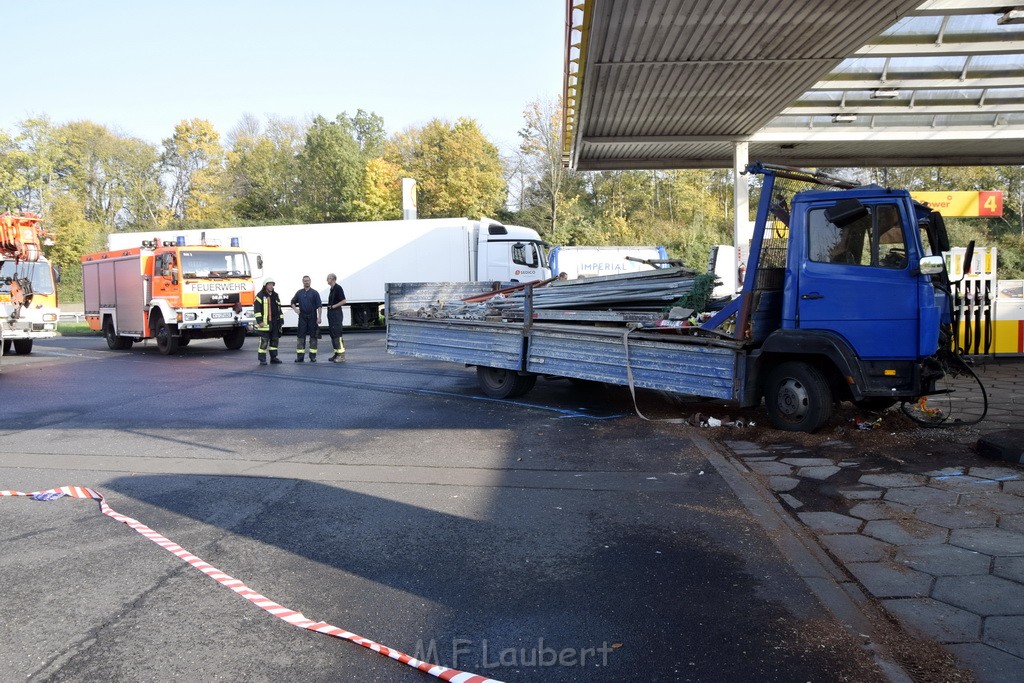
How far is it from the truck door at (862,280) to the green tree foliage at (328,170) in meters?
48.3

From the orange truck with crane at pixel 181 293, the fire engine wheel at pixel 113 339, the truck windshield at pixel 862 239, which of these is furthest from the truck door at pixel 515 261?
the truck windshield at pixel 862 239

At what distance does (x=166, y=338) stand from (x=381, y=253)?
8.82 m

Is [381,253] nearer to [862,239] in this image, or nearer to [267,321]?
[267,321]

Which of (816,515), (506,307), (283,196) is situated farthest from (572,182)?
(816,515)

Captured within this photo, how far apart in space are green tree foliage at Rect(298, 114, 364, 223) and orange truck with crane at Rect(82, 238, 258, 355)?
33.9 metres

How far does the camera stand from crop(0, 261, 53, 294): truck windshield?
58.1ft

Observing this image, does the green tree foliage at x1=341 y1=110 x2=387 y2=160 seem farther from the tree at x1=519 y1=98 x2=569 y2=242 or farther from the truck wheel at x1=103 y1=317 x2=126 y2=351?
the truck wheel at x1=103 y1=317 x2=126 y2=351

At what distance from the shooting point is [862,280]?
7.16m

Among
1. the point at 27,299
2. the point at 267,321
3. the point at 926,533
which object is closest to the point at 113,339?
the point at 27,299

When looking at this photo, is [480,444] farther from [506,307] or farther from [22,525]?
[22,525]

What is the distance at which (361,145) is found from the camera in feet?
207

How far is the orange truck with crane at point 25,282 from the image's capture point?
1725 centimetres

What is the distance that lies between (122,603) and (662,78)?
407 inches

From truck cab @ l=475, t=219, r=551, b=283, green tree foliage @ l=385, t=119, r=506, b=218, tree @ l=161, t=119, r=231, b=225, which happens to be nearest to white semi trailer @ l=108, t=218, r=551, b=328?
truck cab @ l=475, t=219, r=551, b=283
